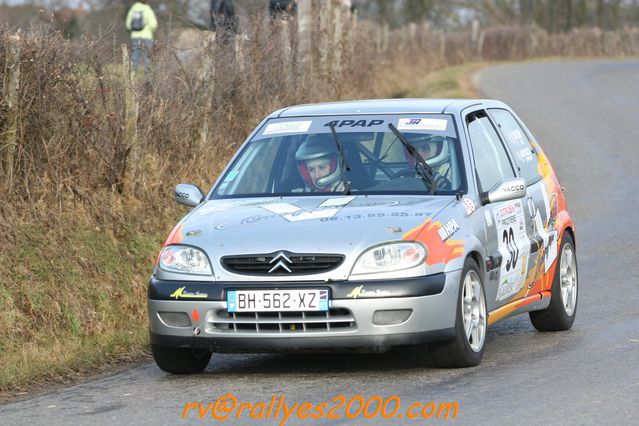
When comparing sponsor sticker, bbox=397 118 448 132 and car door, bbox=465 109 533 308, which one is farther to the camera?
sponsor sticker, bbox=397 118 448 132

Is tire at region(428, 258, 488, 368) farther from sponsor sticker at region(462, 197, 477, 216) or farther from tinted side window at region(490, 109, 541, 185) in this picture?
tinted side window at region(490, 109, 541, 185)

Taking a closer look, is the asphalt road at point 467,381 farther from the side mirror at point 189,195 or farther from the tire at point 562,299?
the side mirror at point 189,195

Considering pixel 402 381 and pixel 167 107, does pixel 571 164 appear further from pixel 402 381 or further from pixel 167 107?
pixel 402 381

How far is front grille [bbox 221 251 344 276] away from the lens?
7.58m

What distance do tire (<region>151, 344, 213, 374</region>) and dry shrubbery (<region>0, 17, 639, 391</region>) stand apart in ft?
2.44

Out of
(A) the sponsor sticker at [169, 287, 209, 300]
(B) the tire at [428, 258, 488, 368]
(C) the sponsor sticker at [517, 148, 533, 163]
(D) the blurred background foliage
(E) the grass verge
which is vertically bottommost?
(D) the blurred background foliage

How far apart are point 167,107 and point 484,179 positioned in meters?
4.91

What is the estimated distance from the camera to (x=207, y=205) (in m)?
8.75

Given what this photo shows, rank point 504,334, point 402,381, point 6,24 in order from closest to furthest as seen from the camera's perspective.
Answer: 1. point 402,381
2. point 504,334
3. point 6,24

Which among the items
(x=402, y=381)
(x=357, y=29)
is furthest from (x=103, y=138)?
(x=357, y=29)

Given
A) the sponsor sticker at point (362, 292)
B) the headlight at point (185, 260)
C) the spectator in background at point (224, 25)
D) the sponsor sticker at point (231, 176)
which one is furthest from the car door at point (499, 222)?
the spectator in background at point (224, 25)

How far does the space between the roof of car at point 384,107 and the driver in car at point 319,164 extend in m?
0.31

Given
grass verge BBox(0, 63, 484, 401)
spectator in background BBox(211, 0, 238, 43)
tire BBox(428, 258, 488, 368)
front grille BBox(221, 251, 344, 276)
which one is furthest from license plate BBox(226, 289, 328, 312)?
spectator in background BBox(211, 0, 238, 43)

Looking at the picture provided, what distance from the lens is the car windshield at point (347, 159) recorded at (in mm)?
8680
